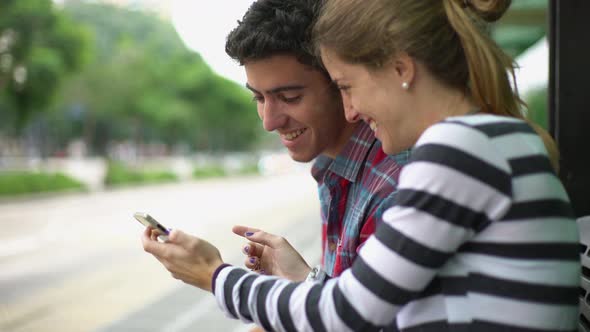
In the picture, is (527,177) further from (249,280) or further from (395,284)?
(249,280)

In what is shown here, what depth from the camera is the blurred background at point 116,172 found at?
212 inches

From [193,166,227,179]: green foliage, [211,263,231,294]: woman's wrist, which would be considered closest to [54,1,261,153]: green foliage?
[193,166,227,179]: green foliage

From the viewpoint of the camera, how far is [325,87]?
148 centimetres

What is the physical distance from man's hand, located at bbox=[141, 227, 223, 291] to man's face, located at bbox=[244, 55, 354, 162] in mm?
508

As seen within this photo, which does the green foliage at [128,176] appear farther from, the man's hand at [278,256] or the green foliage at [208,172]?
the man's hand at [278,256]

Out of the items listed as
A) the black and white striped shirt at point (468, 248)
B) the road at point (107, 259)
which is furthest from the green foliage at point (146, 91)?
the black and white striped shirt at point (468, 248)

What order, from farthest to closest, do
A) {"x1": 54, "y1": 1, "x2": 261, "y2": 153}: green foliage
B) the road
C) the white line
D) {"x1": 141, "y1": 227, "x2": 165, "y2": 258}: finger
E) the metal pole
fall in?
{"x1": 54, "y1": 1, "x2": 261, "y2": 153}: green foliage < the road < the white line < the metal pole < {"x1": 141, "y1": 227, "x2": 165, "y2": 258}: finger

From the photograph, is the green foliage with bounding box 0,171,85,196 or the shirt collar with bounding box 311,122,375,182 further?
the green foliage with bounding box 0,171,85,196

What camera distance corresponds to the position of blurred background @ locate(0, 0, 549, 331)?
5.39m

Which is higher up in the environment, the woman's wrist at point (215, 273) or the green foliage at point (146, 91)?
the woman's wrist at point (215, 273)

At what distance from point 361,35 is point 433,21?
0.10 meters

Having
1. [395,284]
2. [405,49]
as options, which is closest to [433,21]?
[405,49]

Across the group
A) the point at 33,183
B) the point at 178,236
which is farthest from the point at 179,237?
the point at 33,183

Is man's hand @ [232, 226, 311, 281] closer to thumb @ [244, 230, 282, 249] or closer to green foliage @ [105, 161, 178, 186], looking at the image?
thumb @ [244, 230, 282, 249]
